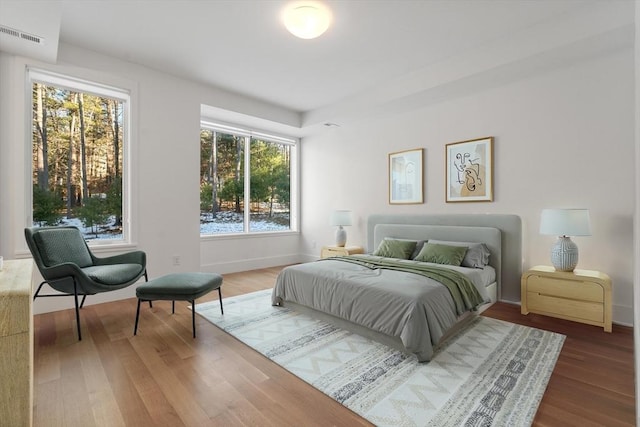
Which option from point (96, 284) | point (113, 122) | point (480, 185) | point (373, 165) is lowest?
point (96, 284)

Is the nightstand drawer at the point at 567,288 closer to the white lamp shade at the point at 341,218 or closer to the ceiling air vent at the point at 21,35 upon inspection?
the white lamp shade at the point at 341,218

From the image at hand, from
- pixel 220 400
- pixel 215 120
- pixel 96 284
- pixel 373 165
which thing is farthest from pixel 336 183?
pixel 220 400

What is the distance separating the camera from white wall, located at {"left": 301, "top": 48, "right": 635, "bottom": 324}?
9.79 ft

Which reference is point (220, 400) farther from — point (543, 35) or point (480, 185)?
point (543, 35)

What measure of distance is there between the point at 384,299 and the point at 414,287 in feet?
0.87

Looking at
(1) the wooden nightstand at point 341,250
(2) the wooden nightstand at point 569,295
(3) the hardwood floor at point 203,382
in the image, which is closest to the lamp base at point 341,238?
(1) the wooden nightstand at point 341,250

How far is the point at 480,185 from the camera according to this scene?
155 inches

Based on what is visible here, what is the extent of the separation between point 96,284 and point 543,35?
15.4ft

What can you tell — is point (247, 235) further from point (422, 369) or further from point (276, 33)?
point (422, 369)

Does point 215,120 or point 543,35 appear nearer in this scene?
point 543,35

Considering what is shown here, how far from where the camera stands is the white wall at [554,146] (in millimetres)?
2984

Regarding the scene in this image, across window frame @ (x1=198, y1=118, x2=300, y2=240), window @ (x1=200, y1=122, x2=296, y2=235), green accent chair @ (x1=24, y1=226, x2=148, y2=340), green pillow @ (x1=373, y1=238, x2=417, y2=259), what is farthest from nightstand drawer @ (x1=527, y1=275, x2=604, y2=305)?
window @ (x1=200, y1=122, x2=296, y2=235)

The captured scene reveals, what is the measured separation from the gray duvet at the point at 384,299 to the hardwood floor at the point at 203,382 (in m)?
0.72

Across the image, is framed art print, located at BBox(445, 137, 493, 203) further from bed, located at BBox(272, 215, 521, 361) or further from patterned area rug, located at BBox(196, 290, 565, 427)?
patterned area rug, located at BBox(196, 290, 565, 427)
